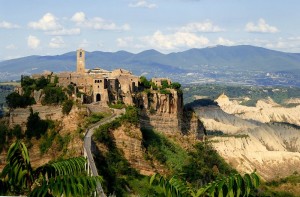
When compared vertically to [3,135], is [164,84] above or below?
above

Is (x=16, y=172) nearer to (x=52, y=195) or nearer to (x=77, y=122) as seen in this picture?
(x=52, y=195)

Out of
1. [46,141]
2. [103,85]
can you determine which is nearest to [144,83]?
[103,85]

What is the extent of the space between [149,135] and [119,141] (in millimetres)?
7627

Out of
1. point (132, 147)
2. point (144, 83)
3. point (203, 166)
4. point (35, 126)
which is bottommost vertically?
point (203, 166)

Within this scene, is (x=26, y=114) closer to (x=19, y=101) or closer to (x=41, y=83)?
(x=19, y=101)

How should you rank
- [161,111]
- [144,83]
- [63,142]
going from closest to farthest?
[63,142], [161,111], [144,83]

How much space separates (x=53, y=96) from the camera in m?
46.2

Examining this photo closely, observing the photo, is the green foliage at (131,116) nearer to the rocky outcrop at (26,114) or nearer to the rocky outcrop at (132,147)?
the rocky outcrop at (132,147)

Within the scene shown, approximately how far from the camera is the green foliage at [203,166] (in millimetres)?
47531

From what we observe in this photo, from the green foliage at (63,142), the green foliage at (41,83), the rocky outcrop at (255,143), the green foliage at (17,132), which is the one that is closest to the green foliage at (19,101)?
the green foliage at (41,83)

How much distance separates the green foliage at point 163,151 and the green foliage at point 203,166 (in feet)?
2.34

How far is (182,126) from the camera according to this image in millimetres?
57969

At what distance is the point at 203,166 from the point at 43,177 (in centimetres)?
4267

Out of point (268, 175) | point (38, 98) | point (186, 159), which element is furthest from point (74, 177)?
point (268, 175)
